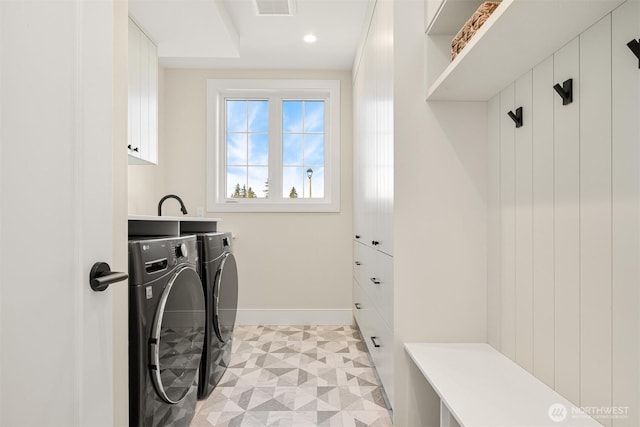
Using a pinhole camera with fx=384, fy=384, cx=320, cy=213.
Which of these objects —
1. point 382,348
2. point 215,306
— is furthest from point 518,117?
point 215,306

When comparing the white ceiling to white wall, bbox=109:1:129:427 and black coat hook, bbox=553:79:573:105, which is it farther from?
black coat hook, bbox=553:79:573:105

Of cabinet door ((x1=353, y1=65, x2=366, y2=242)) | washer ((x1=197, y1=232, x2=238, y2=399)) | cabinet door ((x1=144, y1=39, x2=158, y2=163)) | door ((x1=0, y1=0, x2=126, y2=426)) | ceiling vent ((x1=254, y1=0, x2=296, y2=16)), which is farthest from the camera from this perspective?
cabinet door ((x1=353, y1=65, x2=366, y2=242))

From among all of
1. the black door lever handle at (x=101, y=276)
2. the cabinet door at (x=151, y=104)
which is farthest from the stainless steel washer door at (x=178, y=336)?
the cabinet door at (x=151, y=104)

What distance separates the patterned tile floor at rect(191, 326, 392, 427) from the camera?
5.99ft

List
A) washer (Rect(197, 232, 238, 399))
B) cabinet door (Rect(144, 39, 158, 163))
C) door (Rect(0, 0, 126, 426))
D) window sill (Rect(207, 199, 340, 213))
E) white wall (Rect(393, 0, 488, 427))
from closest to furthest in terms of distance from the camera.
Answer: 1. door (Rect(0, 0, 126, 426))
2. white wall (Rect(393, 0, 488, 427))
3. washer (Rect(197, 232, 238, 399))
4. cabinet door (Rect(144, 39, 158, 163))
5. window sill (Rect(207, 199, 340, 213))

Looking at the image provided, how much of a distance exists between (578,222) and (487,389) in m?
0.58

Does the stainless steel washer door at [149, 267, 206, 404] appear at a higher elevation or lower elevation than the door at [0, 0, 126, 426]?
lower

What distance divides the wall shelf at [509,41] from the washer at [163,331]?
123 centimetres

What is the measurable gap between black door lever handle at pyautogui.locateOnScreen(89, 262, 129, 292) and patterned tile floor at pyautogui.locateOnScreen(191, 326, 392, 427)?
1266mm

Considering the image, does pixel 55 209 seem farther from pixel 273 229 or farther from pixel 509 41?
pixel 273 229

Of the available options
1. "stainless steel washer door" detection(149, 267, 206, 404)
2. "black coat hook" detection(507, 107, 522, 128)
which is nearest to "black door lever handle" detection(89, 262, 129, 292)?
"stainless steel washer door" detection(149, 267, 206, 404)

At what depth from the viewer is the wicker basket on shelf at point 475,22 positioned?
1218 mm

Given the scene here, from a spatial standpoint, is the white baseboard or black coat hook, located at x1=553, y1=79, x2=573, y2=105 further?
the white baseboard

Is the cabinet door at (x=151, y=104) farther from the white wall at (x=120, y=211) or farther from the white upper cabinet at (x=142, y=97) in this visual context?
the white wall at (x=120, y=211)
